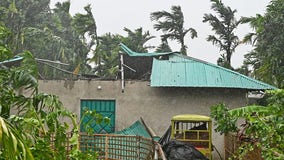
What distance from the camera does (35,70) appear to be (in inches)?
267

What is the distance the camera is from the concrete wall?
12.9 m

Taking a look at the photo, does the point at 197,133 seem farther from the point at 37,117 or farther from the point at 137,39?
the point at 137,39

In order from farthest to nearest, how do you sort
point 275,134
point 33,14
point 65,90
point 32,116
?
point 33,14, point 65,90, point 32,116, point 275,134

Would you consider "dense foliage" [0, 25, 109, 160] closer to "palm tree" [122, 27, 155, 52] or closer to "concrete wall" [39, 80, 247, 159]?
"concrete wall" [39, 80, 247, 159]

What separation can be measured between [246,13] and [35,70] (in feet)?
43.8

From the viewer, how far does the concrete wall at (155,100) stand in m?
12.9

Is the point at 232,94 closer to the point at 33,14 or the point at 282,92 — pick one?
the point at 282,92

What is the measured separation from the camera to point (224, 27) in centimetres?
2106

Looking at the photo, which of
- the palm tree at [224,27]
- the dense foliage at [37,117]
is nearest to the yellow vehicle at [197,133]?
the dense foliage at [37,117]

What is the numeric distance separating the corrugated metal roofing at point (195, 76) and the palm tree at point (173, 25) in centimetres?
952

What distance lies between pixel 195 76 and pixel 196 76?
0.11 feet

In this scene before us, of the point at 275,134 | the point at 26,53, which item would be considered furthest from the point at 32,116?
the point at 275,134

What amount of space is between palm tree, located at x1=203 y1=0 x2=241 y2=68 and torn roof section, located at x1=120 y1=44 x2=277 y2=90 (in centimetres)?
818

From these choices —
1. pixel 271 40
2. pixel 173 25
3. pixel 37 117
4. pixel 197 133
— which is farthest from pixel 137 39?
pixel 37 117
